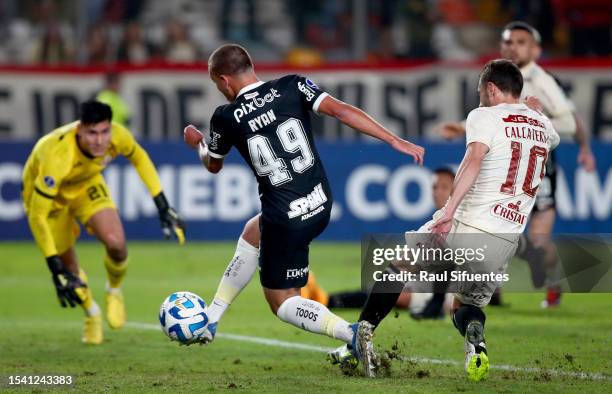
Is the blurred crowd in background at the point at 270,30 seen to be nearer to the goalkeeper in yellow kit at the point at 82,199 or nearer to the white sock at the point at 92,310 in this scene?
the goalkeeper in yellow kit at the point at 82,199

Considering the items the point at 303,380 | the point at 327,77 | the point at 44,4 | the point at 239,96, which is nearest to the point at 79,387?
the point at 303,380

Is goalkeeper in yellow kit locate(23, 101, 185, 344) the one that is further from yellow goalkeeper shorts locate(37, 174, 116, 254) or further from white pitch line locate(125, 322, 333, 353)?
white pitch line locate(125, 322, 333, 353)

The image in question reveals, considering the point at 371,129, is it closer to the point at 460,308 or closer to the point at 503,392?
the point at 460,308

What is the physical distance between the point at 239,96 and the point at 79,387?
2165 millimetres

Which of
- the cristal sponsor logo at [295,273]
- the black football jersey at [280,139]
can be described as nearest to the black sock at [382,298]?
the cristal sponsor logo at [295,273]

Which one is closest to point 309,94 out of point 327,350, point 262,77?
point 327,350

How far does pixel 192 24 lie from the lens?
20.2 metres

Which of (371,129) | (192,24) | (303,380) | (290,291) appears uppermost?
(192,24)

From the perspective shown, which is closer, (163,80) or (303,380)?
(303,380)

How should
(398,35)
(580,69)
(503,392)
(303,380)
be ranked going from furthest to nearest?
(398,35) → (580,69) → (303,380) → (503,392)

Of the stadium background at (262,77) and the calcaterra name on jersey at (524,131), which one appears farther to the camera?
the stadium background at (262,77)

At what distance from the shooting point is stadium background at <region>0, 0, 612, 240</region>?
17375mm

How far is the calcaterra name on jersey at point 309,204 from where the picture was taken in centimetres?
775

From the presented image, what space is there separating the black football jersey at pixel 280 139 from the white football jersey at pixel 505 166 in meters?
1.06
